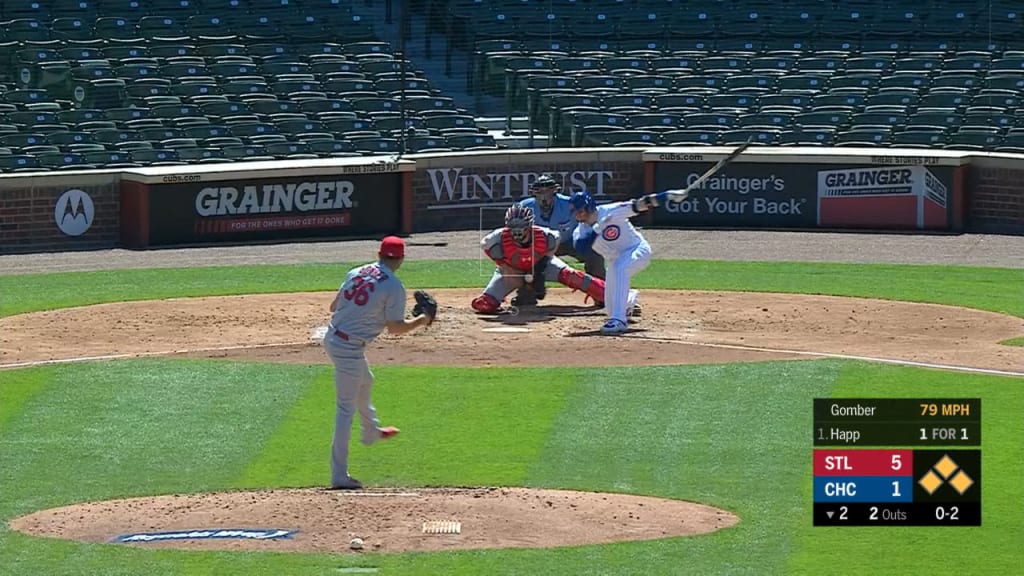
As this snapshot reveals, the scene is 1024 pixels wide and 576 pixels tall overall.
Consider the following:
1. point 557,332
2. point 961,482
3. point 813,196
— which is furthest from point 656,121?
point 961,482

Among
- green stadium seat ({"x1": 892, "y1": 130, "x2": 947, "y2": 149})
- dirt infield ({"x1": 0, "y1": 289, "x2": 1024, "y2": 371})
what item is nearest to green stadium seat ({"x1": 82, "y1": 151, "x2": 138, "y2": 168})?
dirt infield ({"x1": 0, "y1": 289, "x2": 1024, "y2": 371})

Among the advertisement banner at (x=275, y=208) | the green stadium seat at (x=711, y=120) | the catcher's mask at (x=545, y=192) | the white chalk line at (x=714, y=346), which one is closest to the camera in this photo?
the white chalk line at (x=714, y=346)

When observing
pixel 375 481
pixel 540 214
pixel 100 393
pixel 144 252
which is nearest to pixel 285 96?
pixel 144 252

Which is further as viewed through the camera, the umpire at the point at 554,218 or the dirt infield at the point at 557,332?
the umpire at the point at 554,218

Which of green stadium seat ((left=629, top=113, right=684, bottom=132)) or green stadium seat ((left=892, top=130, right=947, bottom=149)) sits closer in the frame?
green stadium seat ((left=892, top=130, right=947, bottom=149))

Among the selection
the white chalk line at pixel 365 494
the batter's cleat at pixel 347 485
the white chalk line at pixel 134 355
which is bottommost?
the white chalk line at pixel 134 355

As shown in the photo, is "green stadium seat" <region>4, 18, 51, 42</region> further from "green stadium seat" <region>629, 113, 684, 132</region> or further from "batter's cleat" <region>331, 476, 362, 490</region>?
"batter's cleat" <region>331, 476, 362, 490</region>

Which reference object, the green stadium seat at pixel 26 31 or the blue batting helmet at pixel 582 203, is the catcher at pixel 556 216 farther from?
the green stadium seat at pixel 26 31

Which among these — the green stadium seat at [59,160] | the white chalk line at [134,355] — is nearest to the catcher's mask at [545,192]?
the white chalk line at [134,355]
